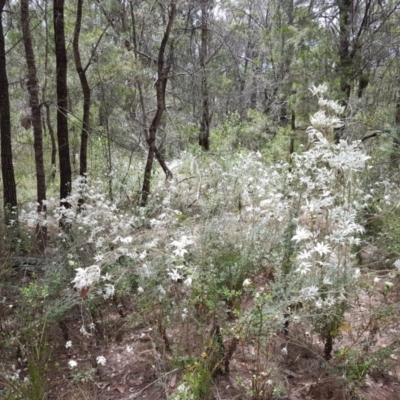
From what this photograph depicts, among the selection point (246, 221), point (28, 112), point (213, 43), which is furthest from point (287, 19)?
point (28, 112)

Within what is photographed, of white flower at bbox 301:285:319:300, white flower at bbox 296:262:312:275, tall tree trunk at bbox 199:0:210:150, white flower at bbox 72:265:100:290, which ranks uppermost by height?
tall tree trunk at bbox 199:0:210:150

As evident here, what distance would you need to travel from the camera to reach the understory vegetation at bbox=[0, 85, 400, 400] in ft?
7.30

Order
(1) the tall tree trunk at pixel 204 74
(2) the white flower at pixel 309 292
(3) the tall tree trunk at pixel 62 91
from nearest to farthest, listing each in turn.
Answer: (2) the white flower at pixel 309 292 → (3) the tall tree trunk at pixel 62 91 → (1) the tall tree trunk at pixel 204 74

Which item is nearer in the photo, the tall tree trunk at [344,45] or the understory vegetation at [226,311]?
the understory vegetation at [226,311]

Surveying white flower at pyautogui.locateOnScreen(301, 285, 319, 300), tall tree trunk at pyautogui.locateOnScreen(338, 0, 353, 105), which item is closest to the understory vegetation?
white flower at pyautogui.locateOnScreen(301, 285, 319, 300)

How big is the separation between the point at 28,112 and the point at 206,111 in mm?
9100

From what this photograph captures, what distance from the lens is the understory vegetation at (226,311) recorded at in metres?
2.23

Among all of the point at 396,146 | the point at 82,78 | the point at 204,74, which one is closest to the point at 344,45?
the point at 396,146

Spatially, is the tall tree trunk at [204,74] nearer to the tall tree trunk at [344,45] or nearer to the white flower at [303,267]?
the tall tree trunk at [344,45]

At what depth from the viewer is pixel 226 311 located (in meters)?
2.46

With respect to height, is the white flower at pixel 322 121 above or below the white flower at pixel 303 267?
above

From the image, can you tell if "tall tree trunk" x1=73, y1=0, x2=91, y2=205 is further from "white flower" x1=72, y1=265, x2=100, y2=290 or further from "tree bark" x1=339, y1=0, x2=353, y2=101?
"tree bark" x1=339, y1=0, x2=353, y2=101

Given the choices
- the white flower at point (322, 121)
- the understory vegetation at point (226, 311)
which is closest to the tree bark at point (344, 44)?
the understory vegetation at point (226, 311)

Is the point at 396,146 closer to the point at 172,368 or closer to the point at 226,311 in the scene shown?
the point at 226,311
